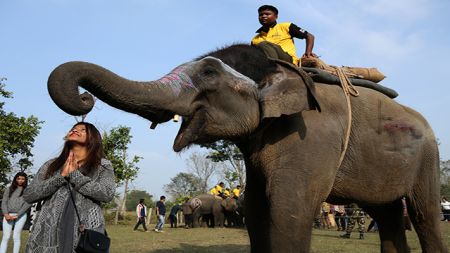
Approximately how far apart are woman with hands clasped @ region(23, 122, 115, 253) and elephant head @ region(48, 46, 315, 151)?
693 mm

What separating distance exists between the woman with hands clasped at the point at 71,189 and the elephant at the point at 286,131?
70cm

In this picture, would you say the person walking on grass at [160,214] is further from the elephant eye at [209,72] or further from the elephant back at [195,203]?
the elephant eye at [209,72]

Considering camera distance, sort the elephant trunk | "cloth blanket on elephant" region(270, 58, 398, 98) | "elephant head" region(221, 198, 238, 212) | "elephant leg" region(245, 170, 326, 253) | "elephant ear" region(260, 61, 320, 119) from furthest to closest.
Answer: "elephant head" region(221, 198, 238, 212) < "cloth blanket on elephant" region(270, 58, 398, 98) < "elephant ear" region(260, 61, 320, 119) < "elephant leg" region(245, 170, 326, 253) < the elephant trunk

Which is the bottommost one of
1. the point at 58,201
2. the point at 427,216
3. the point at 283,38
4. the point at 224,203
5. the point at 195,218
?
the point at 427,216

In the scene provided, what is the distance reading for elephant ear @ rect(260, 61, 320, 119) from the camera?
3.42 meters

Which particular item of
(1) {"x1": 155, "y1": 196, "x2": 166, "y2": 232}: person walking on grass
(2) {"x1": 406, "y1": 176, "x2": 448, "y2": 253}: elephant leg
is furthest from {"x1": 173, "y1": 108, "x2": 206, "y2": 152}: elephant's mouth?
(1) {"x1": 155, "y1": 196, "x2": 166, "y2": 232}: person walking on grass

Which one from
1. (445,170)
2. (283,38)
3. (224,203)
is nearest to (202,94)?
(283,38)

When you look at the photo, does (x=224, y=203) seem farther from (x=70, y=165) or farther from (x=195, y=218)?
(x=70, y=165)

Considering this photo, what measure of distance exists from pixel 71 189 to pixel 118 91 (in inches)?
36.6

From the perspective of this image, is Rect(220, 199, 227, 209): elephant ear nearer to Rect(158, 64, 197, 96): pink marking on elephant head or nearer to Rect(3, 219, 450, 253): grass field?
Rect(3, 219, 450, 253): grass field

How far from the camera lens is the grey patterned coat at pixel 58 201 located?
320 cm

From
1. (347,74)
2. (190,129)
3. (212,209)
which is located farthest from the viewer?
(212,209)

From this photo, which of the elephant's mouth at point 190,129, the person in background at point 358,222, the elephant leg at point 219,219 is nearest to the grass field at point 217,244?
the person in background at point 358,222

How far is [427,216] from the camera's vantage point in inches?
173
